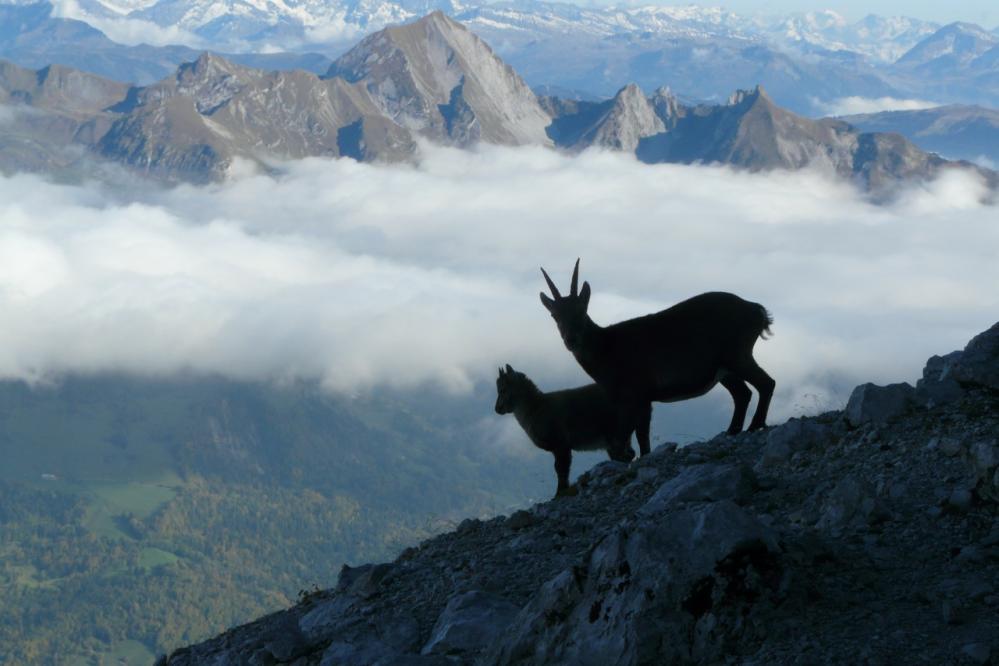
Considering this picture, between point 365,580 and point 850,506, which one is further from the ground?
point 850,506

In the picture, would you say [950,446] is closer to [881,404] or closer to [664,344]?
[881,404]

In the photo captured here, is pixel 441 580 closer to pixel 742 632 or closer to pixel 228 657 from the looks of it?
pixel 228 657

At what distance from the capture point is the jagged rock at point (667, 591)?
9.61 metres

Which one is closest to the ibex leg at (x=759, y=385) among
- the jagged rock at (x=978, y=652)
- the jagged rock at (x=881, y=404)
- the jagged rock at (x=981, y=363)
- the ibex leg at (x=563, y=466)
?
the jagged rock at (x=881, y=404)

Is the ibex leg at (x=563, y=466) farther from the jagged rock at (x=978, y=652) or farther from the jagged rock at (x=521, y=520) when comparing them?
the jagged rock at (x=978, y=652)

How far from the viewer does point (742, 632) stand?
9.54 meters

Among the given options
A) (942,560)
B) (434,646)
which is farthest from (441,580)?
(942,560)

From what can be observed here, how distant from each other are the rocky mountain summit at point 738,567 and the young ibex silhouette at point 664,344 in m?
1.47

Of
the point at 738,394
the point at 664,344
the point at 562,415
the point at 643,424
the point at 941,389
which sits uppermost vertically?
the point at 941,389

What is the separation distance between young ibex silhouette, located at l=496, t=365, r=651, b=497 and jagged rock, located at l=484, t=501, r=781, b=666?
37.5ft

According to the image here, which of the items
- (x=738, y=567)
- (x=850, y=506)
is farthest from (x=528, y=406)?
(x=738, y=567)

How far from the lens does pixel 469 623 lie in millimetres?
12031

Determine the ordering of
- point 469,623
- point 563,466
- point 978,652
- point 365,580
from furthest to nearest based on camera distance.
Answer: point 563,466, point 365,580, point 469,623, point 978,652

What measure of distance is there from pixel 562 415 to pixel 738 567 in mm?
13263
